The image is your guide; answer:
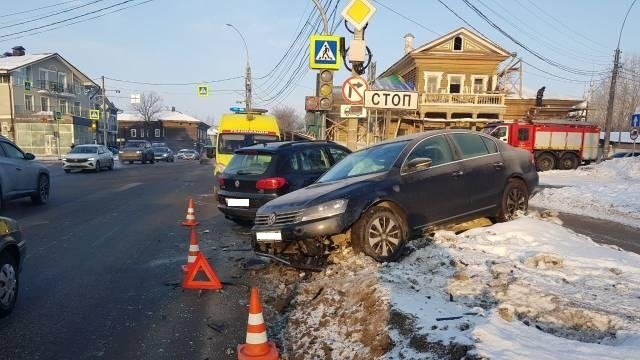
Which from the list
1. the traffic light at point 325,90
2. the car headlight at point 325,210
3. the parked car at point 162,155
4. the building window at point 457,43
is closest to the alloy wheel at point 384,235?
the car headlight at point 325,210

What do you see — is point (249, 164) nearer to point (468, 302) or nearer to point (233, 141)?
point (468, 302)

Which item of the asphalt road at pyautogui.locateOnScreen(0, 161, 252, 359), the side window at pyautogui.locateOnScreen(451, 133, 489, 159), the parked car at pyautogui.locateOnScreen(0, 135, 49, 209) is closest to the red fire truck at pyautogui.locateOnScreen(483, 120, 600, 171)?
the side window at pyautogui.locateOnScreen(451, 133, 489, 159)

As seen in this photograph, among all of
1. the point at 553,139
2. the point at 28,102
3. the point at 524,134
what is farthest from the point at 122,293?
the point at 28,102

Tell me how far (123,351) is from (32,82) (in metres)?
61.7

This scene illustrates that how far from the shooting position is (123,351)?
401cm

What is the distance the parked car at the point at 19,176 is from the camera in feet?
37.1

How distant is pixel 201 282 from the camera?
5641 millimetres

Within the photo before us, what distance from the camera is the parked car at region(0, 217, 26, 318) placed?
4.69 metres

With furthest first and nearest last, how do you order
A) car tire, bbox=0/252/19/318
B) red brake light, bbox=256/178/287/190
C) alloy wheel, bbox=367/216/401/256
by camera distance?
1. red brake light, bbox=256/178/287/190
2. alloy wheel, bbox=367/216/401/256
3. car tire, bbox=0/252/19/318

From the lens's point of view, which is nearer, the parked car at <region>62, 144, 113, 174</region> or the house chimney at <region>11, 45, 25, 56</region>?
the parked car at <region>62, 144, 113, 174</region>

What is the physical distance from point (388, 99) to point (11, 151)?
927 centimetres

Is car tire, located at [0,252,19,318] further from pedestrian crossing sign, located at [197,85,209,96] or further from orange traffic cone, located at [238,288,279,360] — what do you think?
pedestrian crossing sign, located at [197,85,209,96]

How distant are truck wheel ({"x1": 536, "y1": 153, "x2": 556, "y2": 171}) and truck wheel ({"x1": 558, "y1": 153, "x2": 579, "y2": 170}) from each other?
0.42 m

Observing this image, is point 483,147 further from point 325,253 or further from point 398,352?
point 398,352
